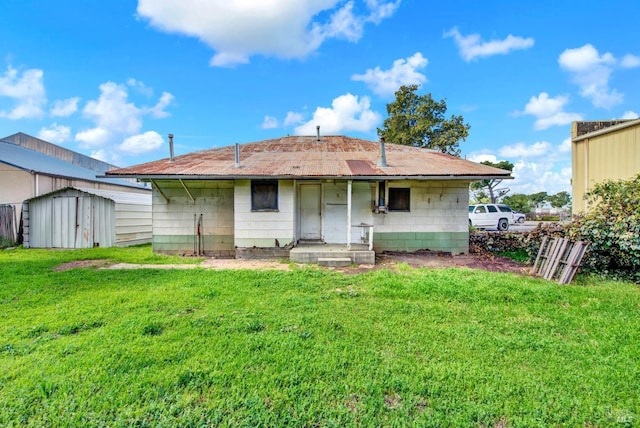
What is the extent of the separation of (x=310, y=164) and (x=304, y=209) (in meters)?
1.40

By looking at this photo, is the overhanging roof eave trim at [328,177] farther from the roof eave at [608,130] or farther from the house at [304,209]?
the roof eave at [608,130]

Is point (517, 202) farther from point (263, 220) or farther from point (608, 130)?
point (263, 220)

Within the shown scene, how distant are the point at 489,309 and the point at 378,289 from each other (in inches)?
64.5

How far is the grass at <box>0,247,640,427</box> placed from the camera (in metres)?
2.04

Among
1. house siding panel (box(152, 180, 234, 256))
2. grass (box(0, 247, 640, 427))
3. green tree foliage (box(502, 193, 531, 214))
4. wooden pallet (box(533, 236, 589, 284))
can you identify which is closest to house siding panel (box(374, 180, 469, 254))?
wooden pallet (box(533, 236, 589, 284))

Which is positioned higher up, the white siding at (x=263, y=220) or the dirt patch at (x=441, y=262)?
the white siding at (x=263, y=220)

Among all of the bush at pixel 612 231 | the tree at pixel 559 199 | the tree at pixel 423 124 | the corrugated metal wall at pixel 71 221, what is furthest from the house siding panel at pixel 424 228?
the tree at pixel 559 199

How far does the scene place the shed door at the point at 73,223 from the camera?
34.4 ft

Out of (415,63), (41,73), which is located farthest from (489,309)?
(41,73)

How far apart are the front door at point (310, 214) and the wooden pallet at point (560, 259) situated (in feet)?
18.2

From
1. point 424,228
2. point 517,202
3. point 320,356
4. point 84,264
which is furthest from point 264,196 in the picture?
point 517,202

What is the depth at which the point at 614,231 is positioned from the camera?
5.57 meters

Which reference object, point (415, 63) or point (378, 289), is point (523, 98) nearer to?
point (415, 63)

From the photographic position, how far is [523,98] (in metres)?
13.1
